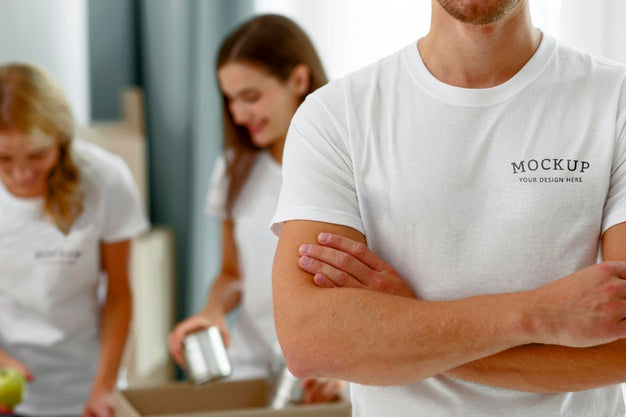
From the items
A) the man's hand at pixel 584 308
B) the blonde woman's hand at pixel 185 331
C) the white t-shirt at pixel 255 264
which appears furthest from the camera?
the white t-shirt at pixel 255 264

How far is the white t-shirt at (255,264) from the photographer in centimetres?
195

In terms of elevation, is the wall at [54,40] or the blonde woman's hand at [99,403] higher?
the wall at [54,40]

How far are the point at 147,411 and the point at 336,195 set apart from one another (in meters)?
0.63

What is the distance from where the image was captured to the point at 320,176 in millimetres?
1148

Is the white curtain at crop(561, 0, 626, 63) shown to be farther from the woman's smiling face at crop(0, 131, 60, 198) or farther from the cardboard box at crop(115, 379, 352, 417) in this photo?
the woman's smiling face at crop(0, 131, 60, 198)

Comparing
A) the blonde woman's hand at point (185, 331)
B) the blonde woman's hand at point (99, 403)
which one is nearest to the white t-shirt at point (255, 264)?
the blonde woman's hand at point (185, 331)

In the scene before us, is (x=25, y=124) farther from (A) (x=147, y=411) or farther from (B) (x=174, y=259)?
(B) (x=174, y=259)

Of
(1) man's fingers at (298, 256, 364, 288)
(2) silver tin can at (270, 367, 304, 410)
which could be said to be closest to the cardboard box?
(2) silver tin can at (270, 367, 304, 410)

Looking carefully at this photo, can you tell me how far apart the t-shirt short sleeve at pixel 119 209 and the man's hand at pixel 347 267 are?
947 mm

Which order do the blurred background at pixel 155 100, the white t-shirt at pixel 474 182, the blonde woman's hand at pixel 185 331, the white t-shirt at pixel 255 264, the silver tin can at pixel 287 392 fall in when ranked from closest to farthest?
the white t-shirt at pixel 474 182, the silver tin can at pixel 287 392, the blonde woman's hand at pixel 185 331, the white t-shirt at pixel 255 264, the blurred background at pixel 155 100

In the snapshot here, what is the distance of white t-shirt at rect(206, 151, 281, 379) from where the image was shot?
195cm

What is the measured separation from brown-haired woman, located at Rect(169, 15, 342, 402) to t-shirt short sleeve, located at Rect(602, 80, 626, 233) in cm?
89

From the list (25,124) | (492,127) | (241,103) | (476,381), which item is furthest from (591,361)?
(25,124)

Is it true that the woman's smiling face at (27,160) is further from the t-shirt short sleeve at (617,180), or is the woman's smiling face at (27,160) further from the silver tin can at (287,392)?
the t-shirt short sleeve at (617,180)
